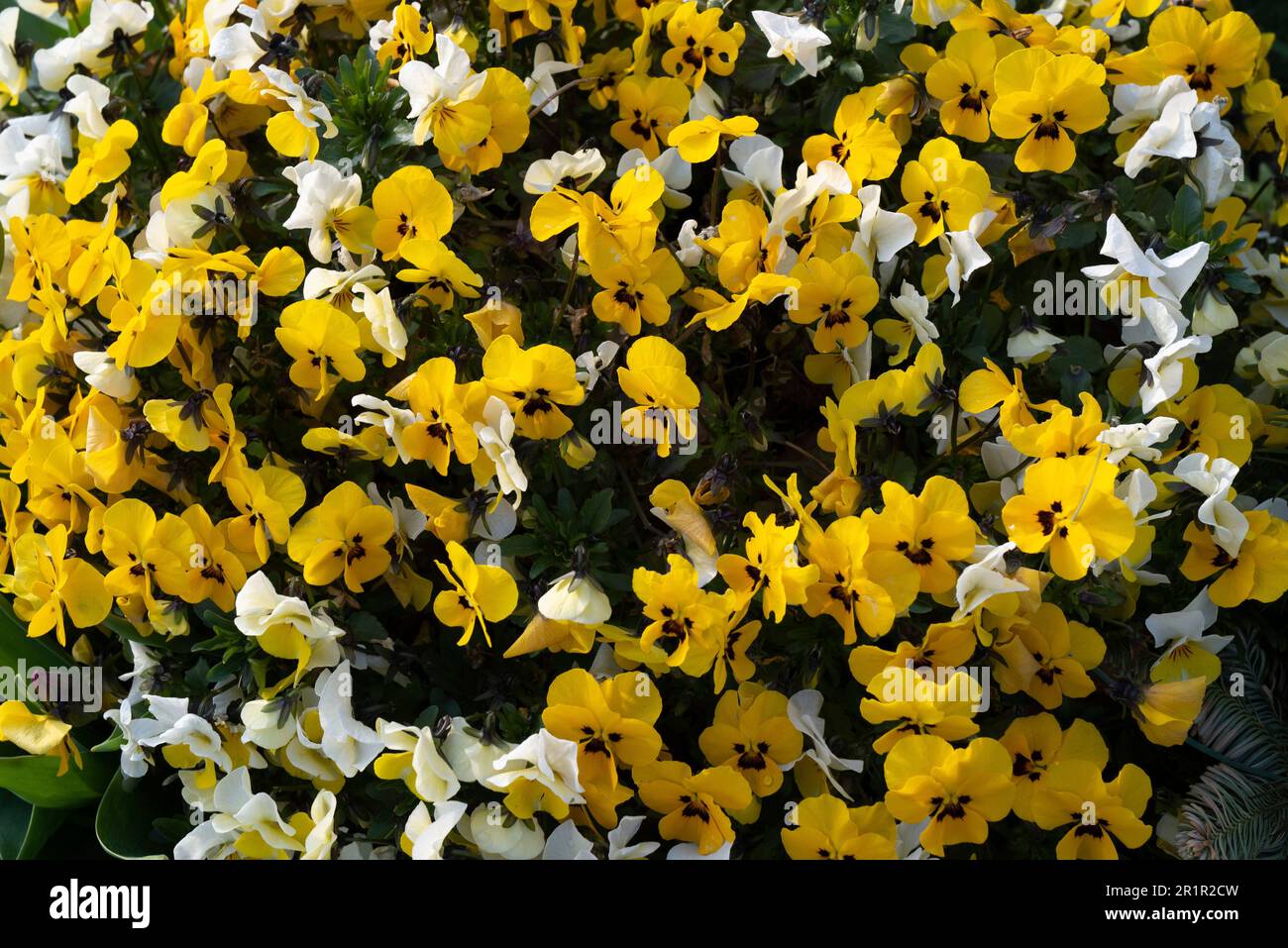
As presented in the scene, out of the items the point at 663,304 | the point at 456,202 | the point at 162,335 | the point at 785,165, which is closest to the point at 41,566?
the point at 162,335

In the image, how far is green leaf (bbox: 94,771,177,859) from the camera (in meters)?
1.46

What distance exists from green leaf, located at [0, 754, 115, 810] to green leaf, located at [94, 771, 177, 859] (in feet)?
0.11

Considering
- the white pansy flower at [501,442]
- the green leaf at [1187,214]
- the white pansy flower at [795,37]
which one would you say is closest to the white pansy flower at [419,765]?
the white pansy flower at [501,442]

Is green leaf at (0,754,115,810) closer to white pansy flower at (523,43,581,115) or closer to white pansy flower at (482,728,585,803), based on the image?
white pansy flower at (482,728,585,803)

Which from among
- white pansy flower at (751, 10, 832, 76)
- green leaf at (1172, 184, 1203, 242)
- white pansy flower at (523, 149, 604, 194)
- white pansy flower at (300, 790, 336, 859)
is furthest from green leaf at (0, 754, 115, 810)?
green leaf at (1172, 184, 1203, 242)

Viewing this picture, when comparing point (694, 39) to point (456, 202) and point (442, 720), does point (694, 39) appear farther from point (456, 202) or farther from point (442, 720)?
point (442, 720)

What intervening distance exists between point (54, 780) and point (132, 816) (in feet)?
0.36

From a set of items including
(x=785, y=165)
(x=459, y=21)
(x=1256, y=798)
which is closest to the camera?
(x=1256, y=798)

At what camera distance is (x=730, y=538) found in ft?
4.43

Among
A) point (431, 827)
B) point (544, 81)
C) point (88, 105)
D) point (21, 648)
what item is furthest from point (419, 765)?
point (88, 105)

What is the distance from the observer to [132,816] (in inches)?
59.6

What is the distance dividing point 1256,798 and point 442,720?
924 mm

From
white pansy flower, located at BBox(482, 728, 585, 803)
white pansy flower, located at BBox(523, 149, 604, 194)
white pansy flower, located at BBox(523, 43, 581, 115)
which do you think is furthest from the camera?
white pansy flower, located at BBox(523, 43, 581, 115)

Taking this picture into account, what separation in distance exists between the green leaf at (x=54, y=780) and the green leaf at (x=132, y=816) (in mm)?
34
